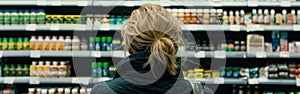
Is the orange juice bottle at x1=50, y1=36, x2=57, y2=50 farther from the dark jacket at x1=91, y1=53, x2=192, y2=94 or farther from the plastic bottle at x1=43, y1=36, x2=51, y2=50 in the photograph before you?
the dark jacket at x1=91, y1=53, x2=192, y2=94

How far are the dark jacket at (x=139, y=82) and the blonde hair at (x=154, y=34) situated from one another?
0.03 metres

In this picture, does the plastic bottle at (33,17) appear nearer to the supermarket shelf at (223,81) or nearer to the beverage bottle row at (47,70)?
the beverage bottle row at (47,70)

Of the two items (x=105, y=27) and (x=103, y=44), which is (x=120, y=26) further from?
(x=103, y=44)

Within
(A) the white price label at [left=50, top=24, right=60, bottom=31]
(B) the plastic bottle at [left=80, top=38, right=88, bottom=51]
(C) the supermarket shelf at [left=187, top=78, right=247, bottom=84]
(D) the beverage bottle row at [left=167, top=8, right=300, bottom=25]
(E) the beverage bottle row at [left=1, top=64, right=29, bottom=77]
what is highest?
(D) the beverage bottle row at [left=167, top=8, right=300, bottom=25]

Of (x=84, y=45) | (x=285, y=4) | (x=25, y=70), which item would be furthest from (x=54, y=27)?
(x=285, y=4)

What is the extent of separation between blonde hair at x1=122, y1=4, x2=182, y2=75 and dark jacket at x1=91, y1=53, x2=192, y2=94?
3 cm

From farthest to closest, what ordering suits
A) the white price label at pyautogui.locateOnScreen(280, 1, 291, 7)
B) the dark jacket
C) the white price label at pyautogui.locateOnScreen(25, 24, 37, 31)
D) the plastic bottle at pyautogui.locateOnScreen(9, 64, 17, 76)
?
the plastic bottle at pyautogui.locateOnScreen(9, 64, 17, 76) < the white price label at pyautogui.locateOnScreen(25, 24, 37, 31) < the white price label at pyautogui.locateOnScreen(280, 1, 291, 7) < the dark jacket

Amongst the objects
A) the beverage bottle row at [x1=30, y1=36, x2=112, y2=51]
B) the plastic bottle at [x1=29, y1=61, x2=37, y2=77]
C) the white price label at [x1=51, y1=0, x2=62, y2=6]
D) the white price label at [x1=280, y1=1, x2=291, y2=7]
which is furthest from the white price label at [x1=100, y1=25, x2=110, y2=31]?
the white price label at [x1=280, y1=1, x2=291, y2=7]

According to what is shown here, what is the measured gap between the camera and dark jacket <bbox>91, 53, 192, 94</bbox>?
1250mm

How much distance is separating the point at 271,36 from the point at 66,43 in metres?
2.34

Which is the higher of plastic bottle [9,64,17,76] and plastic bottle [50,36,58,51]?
plastic bottle [50,36,58,51]

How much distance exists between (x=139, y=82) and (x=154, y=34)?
0.16m

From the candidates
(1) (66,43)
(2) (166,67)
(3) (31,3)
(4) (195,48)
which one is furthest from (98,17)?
(2) (166,67)

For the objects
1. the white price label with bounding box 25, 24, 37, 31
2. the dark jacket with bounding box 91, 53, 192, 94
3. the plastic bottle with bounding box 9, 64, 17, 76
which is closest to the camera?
the dark jacket with bounding box 91, 53, 192, 94
